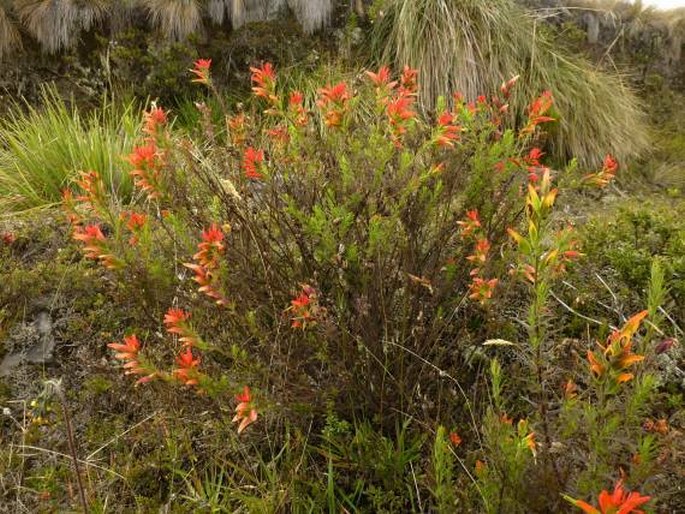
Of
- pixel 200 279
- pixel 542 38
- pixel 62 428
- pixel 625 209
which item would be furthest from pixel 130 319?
pixel 542 38

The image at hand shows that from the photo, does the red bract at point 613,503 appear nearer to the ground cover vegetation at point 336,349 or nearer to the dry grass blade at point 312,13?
the ground cover vegetation at point 336,349

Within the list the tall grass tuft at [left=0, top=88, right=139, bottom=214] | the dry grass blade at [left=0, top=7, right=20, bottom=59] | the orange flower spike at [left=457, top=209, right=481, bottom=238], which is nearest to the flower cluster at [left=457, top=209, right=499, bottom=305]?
the orange flower spike at [left=457, top=209, right=481, bottom=238]

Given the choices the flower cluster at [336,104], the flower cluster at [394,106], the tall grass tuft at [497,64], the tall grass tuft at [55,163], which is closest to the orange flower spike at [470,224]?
the flower cluster at [394,106]

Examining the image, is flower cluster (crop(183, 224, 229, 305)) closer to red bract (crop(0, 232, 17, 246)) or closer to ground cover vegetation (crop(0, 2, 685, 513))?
ground cover vegetation (crop(0, 2, 685, 513))

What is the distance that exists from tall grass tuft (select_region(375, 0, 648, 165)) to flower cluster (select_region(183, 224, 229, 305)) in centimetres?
386

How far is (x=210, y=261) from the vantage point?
1723 mm

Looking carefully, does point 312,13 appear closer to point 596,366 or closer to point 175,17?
point 175,17

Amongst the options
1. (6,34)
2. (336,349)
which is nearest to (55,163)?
(6,34)

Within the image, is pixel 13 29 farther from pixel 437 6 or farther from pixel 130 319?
pixel 130 319

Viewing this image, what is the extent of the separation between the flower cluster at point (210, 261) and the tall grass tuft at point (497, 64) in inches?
152

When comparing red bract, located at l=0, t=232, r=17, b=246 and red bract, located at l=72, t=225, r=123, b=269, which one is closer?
red bract, located at l=72, t=225, r=123, b=269

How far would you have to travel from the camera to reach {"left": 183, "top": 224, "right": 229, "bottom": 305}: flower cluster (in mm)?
1689

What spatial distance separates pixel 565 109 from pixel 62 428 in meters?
4.49

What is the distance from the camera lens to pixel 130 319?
278 cm
